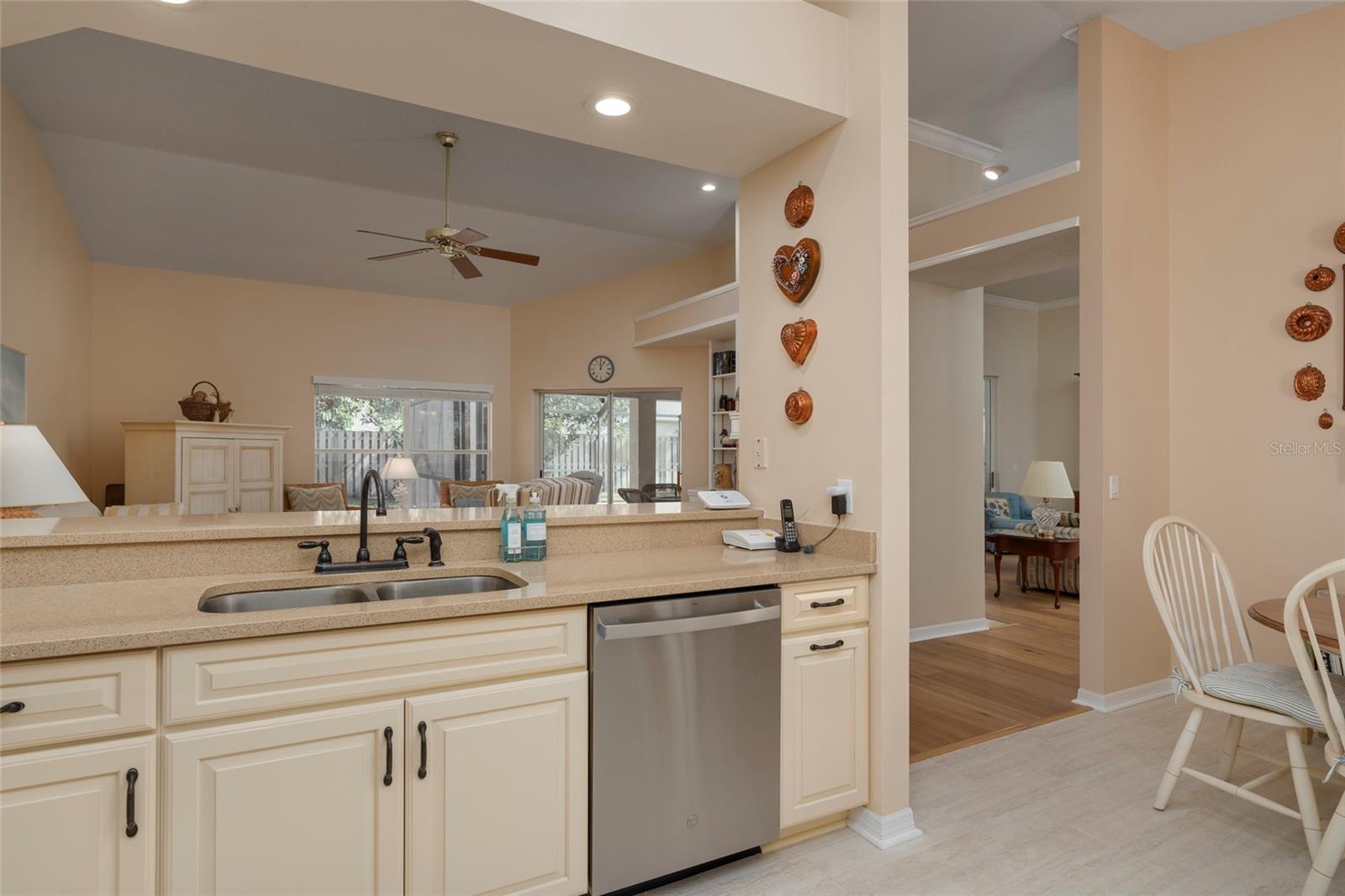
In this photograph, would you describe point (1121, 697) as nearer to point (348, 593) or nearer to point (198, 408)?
point (348, 593)

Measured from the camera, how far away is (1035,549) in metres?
6.00

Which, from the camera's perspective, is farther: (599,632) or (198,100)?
(198,100)

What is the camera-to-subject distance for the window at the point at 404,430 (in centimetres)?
726

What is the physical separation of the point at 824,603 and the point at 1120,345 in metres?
2.45

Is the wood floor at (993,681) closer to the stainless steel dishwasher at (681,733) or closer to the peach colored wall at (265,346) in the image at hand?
the stainless steel dishwasher at (681,733)

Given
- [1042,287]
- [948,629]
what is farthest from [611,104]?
[1042,287]

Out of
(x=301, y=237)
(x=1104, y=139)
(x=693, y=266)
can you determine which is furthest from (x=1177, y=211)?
(x=301, y=237)

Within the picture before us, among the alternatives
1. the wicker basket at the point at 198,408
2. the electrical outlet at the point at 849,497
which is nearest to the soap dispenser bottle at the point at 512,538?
the electrical outlet at the point at 849,497

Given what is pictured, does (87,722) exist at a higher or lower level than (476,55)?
lower

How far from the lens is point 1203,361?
3594 mm

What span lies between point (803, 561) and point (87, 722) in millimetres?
1881

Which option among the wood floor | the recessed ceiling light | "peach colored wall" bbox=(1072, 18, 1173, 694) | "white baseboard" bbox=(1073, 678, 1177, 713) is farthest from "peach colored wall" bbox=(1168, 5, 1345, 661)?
the recessed ceiling light

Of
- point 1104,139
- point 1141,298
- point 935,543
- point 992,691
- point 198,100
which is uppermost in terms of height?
point 198,100

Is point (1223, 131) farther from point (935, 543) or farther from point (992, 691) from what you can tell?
point (992, 691)
